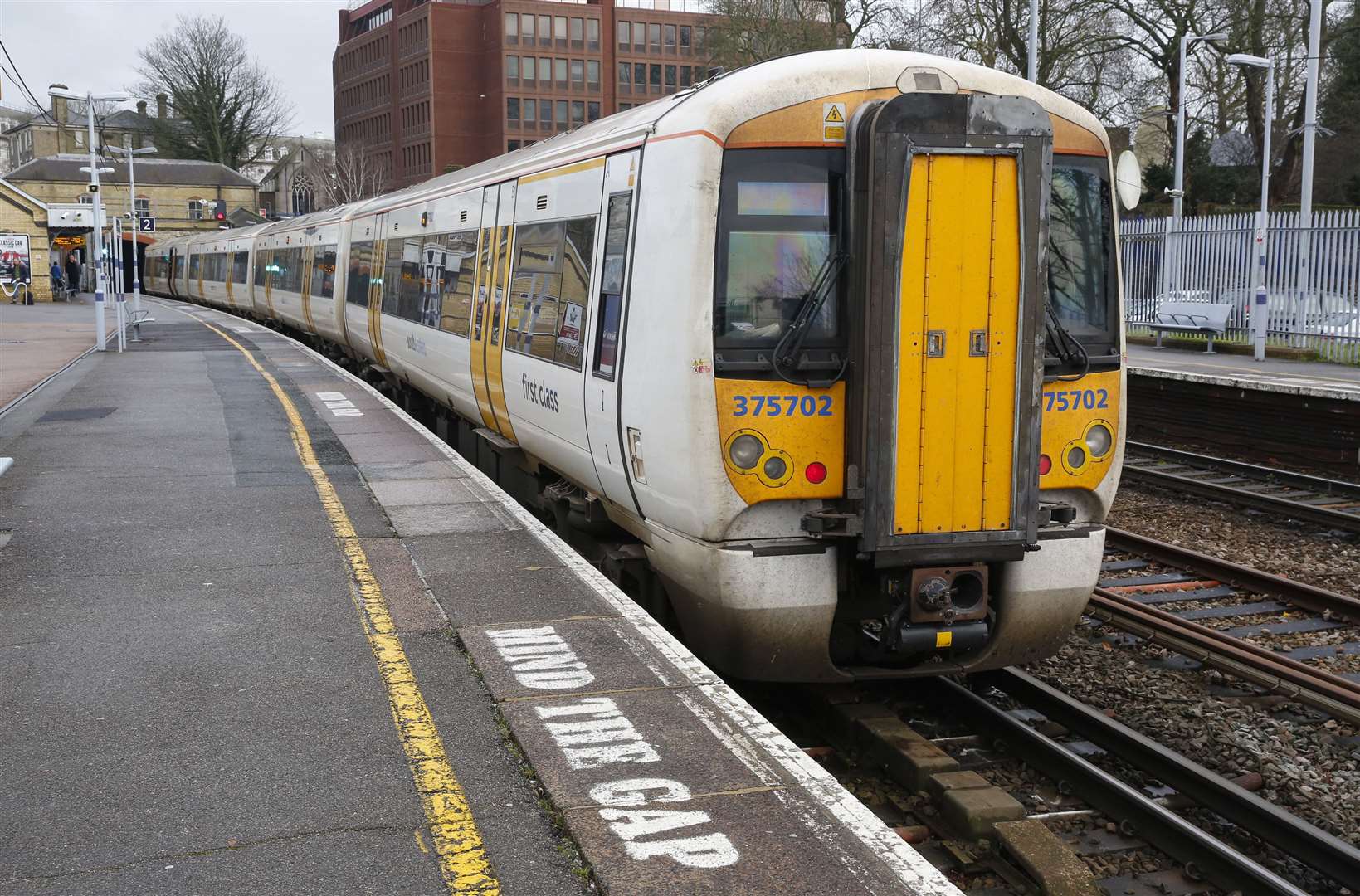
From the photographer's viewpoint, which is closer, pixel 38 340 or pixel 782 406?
pixel 782 406

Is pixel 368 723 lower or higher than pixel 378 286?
lower

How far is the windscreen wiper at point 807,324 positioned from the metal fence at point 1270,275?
1482 centimetres

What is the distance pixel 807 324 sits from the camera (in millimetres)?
5699

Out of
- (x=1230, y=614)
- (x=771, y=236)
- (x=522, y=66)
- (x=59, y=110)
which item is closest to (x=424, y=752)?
(x=771, y=236)

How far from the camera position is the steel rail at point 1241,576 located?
8242mm

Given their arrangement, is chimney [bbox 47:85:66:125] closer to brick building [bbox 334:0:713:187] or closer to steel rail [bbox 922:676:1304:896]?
brick building [bbox 334:0:713:187]

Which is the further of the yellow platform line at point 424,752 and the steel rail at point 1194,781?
the steel rail at point 1194,781

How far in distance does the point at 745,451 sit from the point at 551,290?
2.95m

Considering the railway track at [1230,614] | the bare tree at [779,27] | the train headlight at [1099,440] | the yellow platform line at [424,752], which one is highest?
the bare tree at [779,27]

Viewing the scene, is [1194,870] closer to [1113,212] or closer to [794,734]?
[794,734]

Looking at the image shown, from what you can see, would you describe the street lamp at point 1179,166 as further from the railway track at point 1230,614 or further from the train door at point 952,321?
the train door at point 952,321

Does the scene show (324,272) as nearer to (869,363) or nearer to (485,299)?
(485,299)

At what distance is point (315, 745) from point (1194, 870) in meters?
3.26

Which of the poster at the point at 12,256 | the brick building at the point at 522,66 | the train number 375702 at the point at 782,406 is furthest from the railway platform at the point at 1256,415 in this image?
the brick building at the point at 522,66
